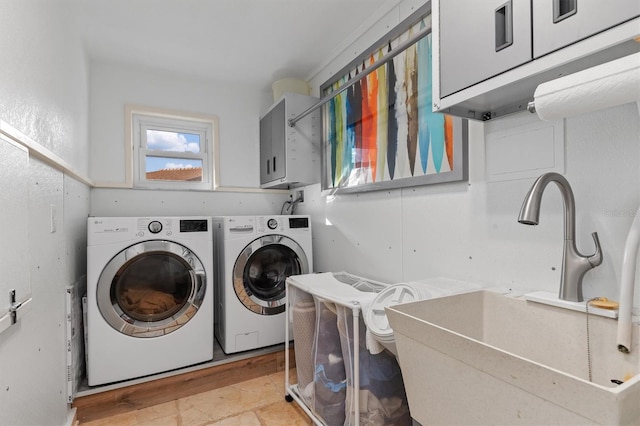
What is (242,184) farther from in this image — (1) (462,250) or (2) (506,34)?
(2) (506,34)

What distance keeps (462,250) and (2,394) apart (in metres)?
1.69

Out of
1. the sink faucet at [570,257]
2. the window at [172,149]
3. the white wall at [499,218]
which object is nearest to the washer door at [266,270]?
the white wall at [499,218]

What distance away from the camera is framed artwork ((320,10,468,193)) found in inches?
62.6

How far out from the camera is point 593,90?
729 mm

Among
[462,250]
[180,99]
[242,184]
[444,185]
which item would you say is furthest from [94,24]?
[462,250]

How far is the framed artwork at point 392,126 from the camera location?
5.22 ft

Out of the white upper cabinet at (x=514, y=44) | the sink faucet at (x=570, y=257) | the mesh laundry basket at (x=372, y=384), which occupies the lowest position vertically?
the mesh laundry basket at (x=372, y=384)

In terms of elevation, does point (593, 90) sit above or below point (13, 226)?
above

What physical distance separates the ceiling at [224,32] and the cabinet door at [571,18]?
1.25 meters

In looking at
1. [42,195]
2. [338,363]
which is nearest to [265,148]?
[42,195]

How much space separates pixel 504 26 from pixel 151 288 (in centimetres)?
234

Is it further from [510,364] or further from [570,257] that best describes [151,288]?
[570,257]

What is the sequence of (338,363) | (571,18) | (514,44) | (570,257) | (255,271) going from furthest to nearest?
1. (255,271)
2. (338,363)
3. (570,257)
4. (514,44)
5. (571,18)

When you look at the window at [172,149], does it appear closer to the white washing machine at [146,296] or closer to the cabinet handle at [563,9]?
the white washing machine at [146,296]
